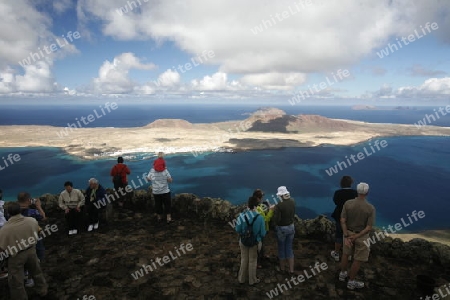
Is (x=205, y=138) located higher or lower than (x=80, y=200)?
higher

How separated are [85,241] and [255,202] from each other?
19.8ft

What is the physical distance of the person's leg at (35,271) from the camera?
561 cm

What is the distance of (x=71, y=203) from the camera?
8992mm

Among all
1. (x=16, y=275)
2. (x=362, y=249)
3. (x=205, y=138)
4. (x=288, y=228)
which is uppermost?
(x=205, y=138)

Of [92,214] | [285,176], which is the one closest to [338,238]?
[92,214]

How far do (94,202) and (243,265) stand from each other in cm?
578

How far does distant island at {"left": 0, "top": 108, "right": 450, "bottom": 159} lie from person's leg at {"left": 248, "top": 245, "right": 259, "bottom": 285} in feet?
291

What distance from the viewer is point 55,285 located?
656 centimetres

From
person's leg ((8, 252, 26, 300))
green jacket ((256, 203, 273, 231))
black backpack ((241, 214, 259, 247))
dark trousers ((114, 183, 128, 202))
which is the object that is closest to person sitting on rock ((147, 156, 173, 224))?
dark trousers ((114, 183, 128, 202))

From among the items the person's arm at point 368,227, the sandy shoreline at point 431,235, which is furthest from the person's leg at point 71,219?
the sandy shoreline at point 431,235

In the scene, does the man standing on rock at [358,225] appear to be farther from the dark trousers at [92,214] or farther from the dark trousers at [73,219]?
the dark trousers at [73,219]

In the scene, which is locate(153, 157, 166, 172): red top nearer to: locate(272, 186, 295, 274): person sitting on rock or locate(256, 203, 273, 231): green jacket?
locate(256, 203, 273, 231): green jacket

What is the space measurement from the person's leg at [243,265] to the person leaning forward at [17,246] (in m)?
4.48

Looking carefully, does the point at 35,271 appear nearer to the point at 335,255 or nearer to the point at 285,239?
the point at 285,239
